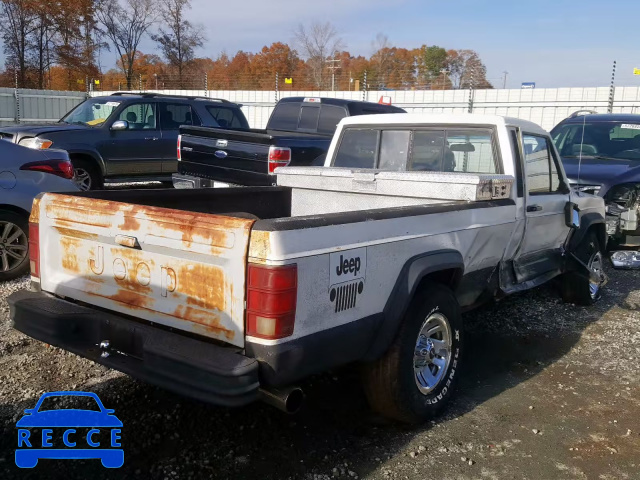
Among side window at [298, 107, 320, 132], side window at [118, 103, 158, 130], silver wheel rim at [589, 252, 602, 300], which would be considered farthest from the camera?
side window at [118, 103, 158, 130]

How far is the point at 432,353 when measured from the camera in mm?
3754

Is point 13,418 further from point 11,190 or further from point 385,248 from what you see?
point 11,190

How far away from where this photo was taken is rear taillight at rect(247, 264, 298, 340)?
2.62 meters

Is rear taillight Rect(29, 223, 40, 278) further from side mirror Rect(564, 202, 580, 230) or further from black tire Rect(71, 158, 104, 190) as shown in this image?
black tire Rect(71, 158, 104, 190)

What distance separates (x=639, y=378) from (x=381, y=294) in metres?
2.61

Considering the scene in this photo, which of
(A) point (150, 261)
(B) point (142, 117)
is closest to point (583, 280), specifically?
(A) point (150, 261)

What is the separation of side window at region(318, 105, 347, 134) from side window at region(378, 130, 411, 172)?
14.7 ft

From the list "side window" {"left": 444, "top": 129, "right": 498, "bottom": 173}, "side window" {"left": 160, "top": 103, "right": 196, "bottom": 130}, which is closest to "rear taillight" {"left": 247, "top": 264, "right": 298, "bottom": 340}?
"side window" {"left": 444, "top": 129, "right": 498, "bottom": 173}

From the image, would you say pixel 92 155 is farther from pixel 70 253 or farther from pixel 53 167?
pixel 70 253

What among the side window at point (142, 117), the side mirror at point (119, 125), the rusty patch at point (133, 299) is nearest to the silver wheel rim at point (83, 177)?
the side mirror at point (119, 125)

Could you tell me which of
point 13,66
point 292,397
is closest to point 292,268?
point 292,397

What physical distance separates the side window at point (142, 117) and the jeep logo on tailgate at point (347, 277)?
9.28 meters

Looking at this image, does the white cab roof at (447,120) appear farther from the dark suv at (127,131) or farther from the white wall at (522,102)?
the white wall at (522,102)

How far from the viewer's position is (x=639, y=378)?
4.53 metres
